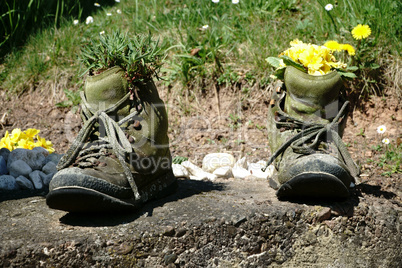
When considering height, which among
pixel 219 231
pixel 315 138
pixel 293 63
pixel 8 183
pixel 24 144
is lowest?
pixel 24 144

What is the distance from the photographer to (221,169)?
9.71 feet

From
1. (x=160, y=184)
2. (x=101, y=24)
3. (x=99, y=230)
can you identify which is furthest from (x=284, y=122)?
(x=101, y=24)

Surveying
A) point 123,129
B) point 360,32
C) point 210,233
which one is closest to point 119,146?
point 123,129

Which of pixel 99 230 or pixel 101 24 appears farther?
pixel 101 24

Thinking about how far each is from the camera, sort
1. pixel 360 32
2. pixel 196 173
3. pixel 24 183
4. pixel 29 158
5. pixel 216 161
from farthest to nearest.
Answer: pixel 360 32, pixel 216 161, pixel 196 173, pixel 29 158, pixel 24 183

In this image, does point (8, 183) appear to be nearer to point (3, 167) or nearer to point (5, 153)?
point (3, 167)

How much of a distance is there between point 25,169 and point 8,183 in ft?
0.60

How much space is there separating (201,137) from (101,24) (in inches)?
71.6

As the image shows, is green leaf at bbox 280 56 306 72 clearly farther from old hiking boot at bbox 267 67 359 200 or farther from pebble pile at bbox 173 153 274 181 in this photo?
pebble pile at bbox 173 153 274 181

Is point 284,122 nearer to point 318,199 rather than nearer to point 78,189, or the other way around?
point 318,199

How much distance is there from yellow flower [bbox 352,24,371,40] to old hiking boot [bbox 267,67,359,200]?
1251mm

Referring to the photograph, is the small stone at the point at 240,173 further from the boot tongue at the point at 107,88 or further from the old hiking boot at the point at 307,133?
the boot tongue at the point at 107,88

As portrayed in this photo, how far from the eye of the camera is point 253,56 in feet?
12.7

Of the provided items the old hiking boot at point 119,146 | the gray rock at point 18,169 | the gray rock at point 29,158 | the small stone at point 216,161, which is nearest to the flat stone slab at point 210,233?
the old hiking boot at point 119,146
